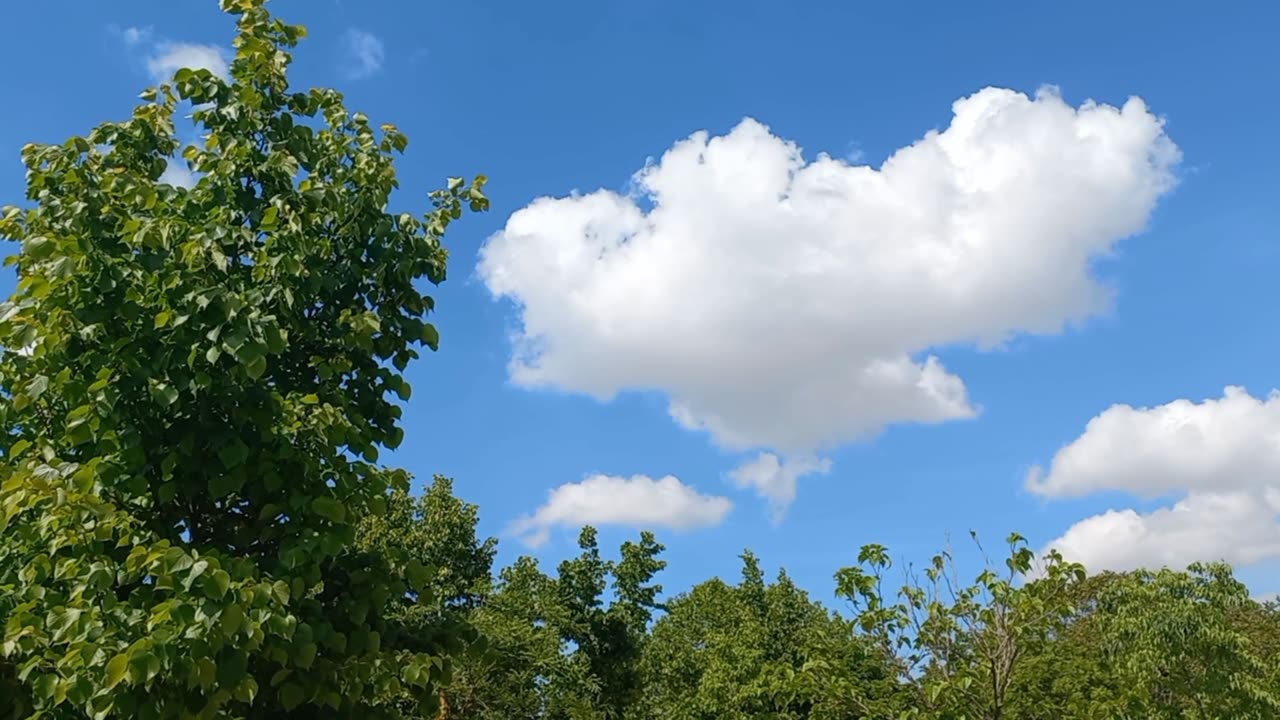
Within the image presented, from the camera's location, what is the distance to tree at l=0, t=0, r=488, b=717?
5109mm

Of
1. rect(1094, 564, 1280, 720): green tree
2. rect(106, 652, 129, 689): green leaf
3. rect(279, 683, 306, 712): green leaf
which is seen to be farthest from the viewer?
rect(1094, 564, 1280, 720): green tree

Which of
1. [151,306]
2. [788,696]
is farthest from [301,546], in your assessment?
[788,696]

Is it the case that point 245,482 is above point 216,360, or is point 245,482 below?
below

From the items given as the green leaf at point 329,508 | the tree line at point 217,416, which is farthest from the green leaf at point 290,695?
the green leaf at point 329,508

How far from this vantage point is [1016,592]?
11.1 meters

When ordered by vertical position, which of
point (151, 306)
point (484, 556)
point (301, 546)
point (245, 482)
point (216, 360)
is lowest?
point (301, 546)

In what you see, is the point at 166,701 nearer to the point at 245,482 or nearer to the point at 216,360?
the point at 245,482

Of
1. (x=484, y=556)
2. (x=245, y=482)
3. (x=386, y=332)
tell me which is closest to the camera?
(x=245, y=482)

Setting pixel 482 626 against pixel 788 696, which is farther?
pixel 482 626

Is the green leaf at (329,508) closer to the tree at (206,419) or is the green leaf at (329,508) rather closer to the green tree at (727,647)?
the tree at (206,419)

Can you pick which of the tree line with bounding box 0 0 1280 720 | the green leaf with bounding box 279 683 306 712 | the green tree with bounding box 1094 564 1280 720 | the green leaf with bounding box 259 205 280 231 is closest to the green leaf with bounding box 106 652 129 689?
the tree line with bounding box 0 0 1280 720

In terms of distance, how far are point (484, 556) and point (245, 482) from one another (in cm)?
2605

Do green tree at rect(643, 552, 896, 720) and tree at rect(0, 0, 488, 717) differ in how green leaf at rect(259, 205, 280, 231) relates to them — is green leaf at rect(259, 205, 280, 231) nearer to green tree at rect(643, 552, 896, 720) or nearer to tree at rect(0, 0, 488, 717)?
tree at rect(0, 0, 488, 717)

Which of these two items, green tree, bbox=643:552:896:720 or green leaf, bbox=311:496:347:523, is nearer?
green leaf, bbox=311:496:347:523
